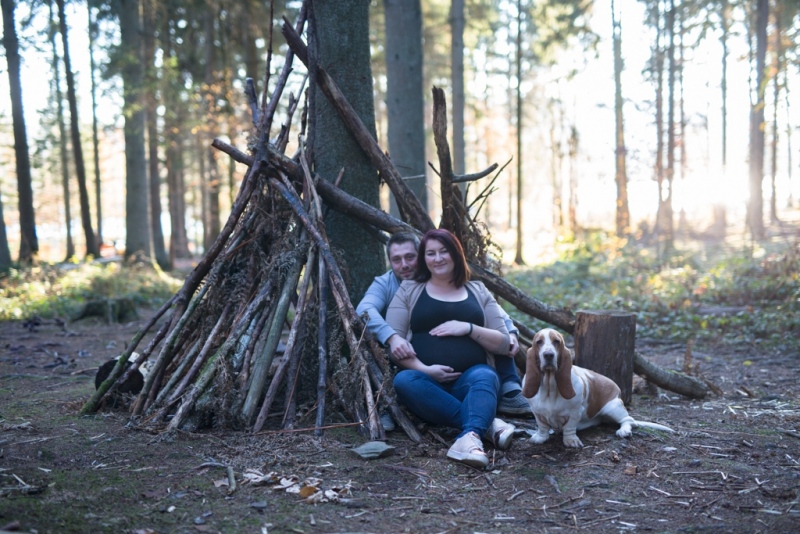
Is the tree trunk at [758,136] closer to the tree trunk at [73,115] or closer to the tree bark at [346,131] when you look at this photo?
the tree bark at [346,131]

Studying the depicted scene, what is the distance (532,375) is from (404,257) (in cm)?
130

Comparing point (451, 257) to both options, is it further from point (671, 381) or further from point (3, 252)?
point (3, 252)

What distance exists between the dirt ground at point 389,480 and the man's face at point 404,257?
3.86ft

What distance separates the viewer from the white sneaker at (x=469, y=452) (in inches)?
141

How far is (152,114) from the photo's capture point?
56.9ft

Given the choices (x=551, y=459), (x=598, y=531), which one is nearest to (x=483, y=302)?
(x=551, y=459)

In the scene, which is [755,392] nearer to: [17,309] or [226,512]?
[226,512]

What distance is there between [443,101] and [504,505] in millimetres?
2912

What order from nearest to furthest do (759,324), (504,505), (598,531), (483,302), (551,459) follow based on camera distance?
(598,531), (504,505), (551,459), (483,302), (759,324)

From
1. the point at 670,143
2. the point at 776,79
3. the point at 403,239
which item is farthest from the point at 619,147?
the point at 403,239

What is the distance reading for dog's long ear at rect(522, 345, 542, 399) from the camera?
3902 mm

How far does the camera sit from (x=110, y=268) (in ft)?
45.5

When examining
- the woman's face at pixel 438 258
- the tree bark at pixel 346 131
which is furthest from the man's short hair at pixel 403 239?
the tree bark at pixel 346 131

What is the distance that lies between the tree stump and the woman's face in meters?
1.35
